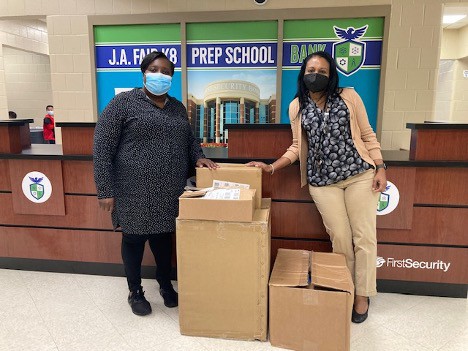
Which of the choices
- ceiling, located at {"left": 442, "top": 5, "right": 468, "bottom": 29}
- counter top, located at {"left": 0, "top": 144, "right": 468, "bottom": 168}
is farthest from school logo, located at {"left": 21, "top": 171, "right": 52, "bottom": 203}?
ceiling, located at {"left": 442, "top": 5, "right": 468, "bottom": 29}

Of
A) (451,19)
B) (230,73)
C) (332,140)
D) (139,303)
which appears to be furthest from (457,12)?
(139,303)

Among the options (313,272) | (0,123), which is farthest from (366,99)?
(0,123)

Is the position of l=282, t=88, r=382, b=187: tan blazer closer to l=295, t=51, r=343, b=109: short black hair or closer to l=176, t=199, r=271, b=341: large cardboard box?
l=295, t=51, r=343, b=109: short black hair

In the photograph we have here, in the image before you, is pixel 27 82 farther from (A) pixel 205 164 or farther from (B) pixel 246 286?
(B) pixel 246 286

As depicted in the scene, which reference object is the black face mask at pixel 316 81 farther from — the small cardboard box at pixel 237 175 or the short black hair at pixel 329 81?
the small cardboard box at pixel 237 175

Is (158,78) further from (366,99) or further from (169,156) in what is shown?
(366,99)

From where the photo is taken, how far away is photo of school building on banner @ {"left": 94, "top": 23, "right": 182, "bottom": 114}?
173 inches

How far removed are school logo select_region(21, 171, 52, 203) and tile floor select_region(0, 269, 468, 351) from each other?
619 mm

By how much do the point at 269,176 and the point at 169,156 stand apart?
27.5 inches

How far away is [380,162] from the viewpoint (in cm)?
205

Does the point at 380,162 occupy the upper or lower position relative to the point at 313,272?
upper

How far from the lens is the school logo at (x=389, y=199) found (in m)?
2.34

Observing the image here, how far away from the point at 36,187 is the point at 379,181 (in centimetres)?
235

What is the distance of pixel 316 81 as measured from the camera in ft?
6.41
